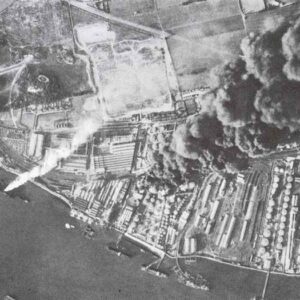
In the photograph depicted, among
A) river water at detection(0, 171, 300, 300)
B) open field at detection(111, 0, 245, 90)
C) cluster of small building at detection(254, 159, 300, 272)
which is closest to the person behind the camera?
open field at detection(111, 0, 245, 90)

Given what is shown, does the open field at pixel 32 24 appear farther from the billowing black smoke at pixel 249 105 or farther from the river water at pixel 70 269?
the billowing black smoke at pixel 249 105

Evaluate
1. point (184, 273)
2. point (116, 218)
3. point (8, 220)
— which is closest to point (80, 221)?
point (116, 218)

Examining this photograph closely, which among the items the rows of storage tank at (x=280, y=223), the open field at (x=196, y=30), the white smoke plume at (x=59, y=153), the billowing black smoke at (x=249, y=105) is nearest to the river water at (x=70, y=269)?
the white smoke plume at (x=59, y=153)

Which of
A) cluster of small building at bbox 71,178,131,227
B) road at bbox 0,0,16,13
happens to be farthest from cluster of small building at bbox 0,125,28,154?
road at bbox 0,0,16,13

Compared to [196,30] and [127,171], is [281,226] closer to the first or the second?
[127,171]

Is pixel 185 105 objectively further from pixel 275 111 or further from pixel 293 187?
pixel 293 187

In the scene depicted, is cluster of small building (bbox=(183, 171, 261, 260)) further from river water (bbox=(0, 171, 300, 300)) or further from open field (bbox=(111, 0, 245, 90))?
open field (bbox=(111, 0, 245, 90))

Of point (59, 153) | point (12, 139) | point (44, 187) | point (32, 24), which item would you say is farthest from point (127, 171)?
point (32, 24)
